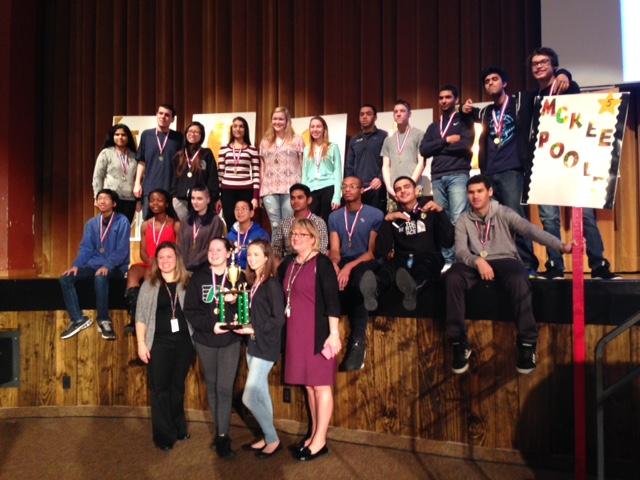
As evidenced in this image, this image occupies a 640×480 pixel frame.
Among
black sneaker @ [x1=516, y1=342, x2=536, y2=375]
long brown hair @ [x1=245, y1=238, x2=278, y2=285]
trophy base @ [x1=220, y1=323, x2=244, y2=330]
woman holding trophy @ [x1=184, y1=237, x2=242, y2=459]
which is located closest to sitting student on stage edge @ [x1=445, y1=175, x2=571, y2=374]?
black sneaker @ [x1=516, y1=342, x2=536, y2=375]

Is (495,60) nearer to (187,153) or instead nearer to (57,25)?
(187,153)

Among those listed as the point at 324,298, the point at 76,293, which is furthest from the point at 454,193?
the point at 76,293

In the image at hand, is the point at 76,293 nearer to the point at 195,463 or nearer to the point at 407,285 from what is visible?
the point at 195,463

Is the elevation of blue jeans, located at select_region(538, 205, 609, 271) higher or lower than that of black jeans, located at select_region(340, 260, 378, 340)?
higher

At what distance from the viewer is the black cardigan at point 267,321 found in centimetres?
352

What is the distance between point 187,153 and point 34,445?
2828mm

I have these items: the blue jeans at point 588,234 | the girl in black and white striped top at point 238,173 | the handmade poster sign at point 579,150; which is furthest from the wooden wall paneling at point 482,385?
the girl in black and white striped top at point 238,173

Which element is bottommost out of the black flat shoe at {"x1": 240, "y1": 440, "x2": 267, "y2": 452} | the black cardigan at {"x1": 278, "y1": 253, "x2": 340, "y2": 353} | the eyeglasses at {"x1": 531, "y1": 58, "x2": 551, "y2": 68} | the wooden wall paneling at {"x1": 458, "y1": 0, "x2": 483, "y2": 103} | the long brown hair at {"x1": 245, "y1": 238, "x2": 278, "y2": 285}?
the black flat shoe at {"x1": 240, "y1": 440, "x2": 267, "y2": 452}

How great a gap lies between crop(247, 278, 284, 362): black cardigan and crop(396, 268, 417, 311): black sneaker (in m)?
0.76

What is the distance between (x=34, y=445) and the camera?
4055 millimetres

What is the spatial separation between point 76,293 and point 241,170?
1815 millimetres

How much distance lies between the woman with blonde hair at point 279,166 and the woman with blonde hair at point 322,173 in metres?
0.13

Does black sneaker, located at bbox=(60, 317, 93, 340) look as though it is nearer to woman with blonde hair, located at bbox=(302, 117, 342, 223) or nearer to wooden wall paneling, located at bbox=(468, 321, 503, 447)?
woman with blonde hair, located at bbox=(302, 117, 342, 223)

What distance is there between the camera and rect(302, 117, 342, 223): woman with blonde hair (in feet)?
16.7
